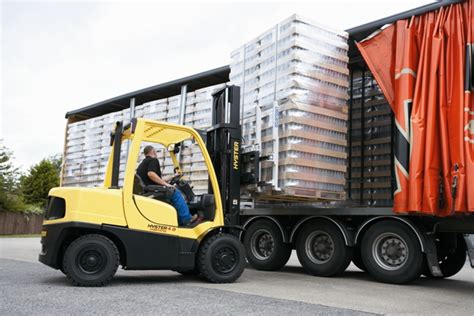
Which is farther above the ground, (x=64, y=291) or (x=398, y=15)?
(x=398, y=15)

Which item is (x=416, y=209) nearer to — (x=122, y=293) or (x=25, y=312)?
(x=122, y=293)

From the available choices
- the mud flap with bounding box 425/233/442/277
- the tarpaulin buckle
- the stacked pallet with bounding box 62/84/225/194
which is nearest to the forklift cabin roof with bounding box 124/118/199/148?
the stacked pallet with bounding box 62/84/225/194

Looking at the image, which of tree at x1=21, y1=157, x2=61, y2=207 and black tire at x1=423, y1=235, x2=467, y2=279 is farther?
tree at x1=21, y1=157, x2=61, y2=207

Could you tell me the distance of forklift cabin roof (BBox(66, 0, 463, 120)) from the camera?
7502 millimetres

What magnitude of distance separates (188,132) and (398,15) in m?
3.32

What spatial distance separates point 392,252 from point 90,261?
4.08 meters

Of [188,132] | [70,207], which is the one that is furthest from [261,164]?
[70,207]

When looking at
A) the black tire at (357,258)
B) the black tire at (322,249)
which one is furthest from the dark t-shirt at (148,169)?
the black tire at (357,258)

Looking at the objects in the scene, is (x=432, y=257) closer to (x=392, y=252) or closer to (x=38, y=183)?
(x=392, y=252)

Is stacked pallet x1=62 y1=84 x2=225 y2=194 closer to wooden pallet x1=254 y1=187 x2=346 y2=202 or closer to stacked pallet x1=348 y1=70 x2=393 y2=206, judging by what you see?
wooden pallet x1=254 y1=187 x2=346 y2=202

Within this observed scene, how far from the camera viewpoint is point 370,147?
8781mm

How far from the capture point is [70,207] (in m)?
6.45

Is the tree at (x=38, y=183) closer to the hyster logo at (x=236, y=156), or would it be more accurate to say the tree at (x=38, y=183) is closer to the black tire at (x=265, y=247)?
the black tire at (x=265, y=247)

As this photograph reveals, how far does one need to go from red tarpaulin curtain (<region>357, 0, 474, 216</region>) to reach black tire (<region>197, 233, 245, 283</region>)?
84.6 inches
